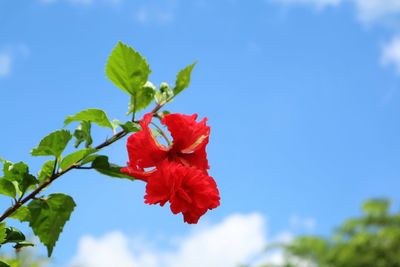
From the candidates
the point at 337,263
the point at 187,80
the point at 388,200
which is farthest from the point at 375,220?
the point at 187,80

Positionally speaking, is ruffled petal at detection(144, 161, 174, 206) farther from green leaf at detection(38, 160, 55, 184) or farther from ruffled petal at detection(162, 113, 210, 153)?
green leaf at detection(38, 160, 55, 184)

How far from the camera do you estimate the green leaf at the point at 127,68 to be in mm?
1125

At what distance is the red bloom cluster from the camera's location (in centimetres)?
99

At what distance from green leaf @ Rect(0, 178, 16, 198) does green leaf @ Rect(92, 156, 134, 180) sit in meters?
0.15

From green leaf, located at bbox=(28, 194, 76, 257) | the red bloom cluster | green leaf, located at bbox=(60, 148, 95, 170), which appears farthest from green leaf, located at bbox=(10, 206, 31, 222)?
the red bloom cluster

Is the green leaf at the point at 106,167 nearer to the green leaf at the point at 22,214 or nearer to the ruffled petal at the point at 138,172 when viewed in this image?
the ruffled petal at the point at 138,172

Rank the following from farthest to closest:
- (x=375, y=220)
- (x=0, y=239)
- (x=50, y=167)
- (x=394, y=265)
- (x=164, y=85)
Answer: (x=375, y=220)
(x=394, y=265)
(x=164, y=85)
(x=50, y=167)
(x=0, y=239)

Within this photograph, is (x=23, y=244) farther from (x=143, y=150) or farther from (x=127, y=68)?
(x=127, y=68)

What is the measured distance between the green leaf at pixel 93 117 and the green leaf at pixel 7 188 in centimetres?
16

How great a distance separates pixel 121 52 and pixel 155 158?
0.76 ft

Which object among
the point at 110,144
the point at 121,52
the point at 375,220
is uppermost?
the point at 375,220

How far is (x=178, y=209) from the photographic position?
1.01 m

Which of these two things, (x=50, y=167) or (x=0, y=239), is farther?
(x=50, y=167)

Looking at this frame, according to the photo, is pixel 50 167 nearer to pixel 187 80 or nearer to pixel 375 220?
pixel 187 80
